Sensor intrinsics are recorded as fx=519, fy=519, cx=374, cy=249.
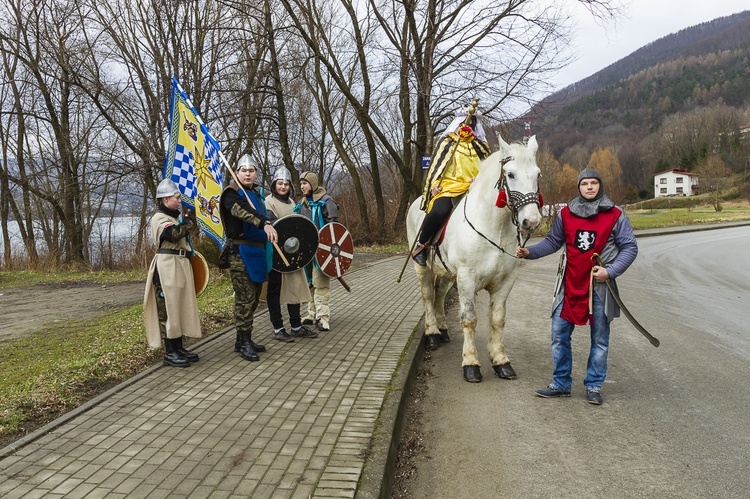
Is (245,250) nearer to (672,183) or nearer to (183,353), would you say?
(183,353)

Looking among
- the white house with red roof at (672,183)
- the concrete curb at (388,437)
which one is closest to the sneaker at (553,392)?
the concrete curb at (388,437)

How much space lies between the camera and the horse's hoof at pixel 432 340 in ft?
22.6

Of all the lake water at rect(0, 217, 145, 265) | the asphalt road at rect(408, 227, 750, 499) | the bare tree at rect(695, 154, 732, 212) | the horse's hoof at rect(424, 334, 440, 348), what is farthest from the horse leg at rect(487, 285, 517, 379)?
the bare tree at rect(695, 154, 732, 212)

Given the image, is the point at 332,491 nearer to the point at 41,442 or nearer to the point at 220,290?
the point at 41,442

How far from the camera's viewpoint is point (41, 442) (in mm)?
3824

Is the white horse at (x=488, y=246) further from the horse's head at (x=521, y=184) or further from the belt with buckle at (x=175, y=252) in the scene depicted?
the belt with buckle at (x=175, y=252)

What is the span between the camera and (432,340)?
690 cm

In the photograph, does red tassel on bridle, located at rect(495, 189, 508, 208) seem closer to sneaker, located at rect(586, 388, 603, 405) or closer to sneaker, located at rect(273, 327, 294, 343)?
sneaker, located at rect(586, 388, 603, 405)

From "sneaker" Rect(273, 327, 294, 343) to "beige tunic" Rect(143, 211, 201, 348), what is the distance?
50.5 inches

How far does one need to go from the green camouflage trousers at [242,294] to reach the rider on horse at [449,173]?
2068mm

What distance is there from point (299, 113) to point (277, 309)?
22570mm

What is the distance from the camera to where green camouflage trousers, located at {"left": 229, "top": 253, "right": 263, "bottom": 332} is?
235 inches

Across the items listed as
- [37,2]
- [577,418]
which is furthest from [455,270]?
[37,2]

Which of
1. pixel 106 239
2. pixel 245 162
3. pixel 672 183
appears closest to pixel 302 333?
pixel 245 162
